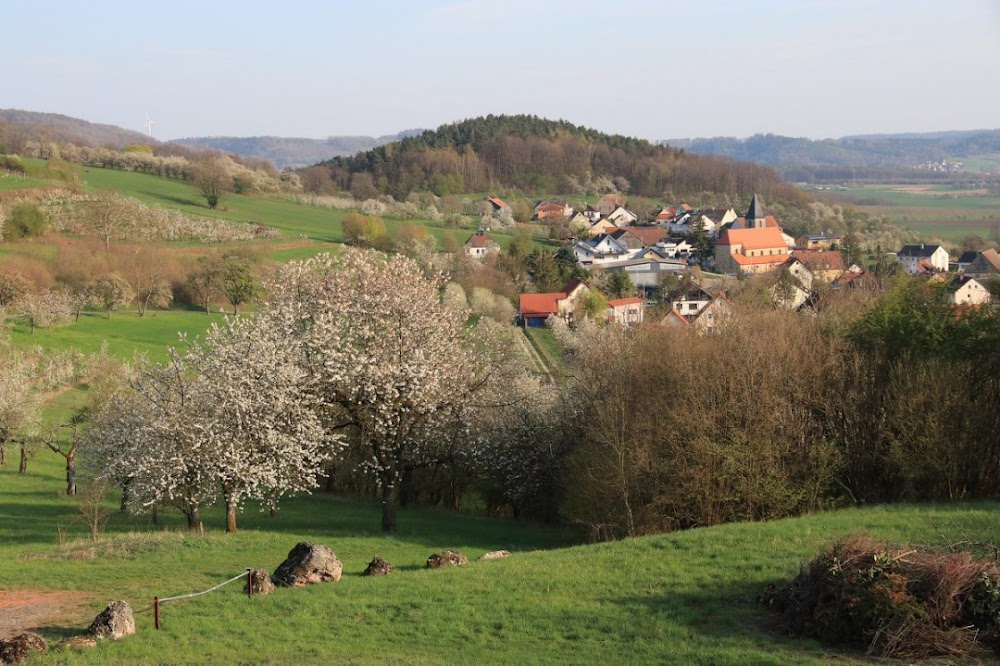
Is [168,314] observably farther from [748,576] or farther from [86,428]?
[748,576]

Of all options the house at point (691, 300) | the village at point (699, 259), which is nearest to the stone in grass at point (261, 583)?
the village at point (699, 259)

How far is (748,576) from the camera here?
19.3m

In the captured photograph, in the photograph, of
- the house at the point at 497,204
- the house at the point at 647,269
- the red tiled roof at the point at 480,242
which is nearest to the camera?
the red tiled roof at the point at 480,242

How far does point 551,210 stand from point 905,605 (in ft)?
475

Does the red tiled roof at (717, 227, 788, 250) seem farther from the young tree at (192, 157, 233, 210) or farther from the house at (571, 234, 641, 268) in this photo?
the young tree at (192, 157, 233, 210)

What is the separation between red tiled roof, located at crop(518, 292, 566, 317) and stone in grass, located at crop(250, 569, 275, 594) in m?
67.7

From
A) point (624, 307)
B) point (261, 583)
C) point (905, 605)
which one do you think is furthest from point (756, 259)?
point (905, 605)

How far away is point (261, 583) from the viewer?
1981 centimetres

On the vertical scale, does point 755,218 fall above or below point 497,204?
below

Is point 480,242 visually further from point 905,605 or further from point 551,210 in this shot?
point 905,605

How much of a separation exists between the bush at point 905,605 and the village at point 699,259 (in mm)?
57928

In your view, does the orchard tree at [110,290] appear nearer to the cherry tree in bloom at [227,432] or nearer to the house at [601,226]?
the cherry tree in bloom at [227,432]

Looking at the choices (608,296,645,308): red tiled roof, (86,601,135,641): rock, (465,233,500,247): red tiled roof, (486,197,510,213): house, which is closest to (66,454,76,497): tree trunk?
(86,601,135,641): rock

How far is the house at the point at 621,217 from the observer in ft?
541
